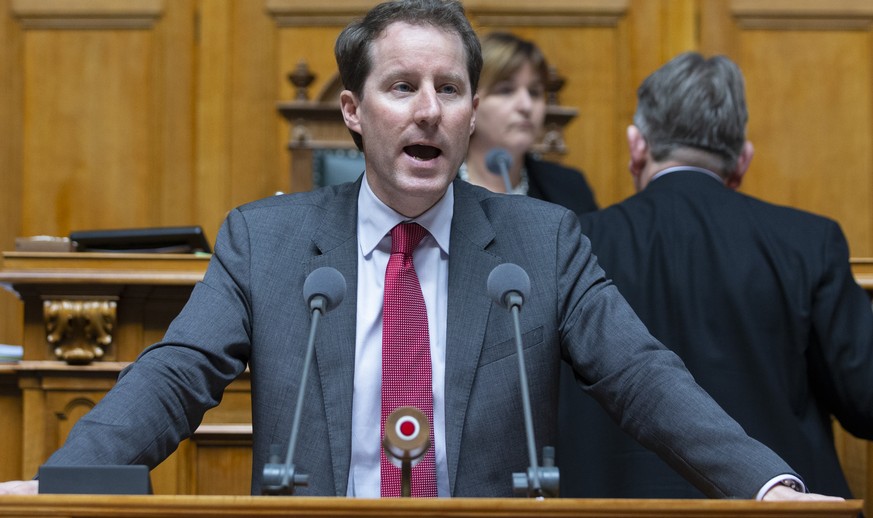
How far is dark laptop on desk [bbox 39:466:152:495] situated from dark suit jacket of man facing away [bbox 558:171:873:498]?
1238mm

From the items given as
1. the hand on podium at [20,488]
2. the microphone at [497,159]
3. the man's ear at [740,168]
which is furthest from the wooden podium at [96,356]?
the hand on podium at [20,488]

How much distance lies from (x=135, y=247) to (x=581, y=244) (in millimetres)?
1248

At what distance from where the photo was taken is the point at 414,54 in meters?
2.01

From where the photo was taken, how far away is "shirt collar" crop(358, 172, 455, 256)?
205 cm

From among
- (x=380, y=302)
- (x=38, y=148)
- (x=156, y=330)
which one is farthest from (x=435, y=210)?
(x=38, y=148)

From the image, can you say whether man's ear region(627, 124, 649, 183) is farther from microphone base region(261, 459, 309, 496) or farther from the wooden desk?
microphone base region(261, 459, 309, 496)

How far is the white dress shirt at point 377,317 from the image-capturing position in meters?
1.90

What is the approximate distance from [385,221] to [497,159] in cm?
150

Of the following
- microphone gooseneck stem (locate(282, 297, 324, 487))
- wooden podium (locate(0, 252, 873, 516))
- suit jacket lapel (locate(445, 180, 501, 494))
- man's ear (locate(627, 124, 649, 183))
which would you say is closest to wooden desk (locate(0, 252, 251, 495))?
wooden podium (locate(0, 252, 873, 516))

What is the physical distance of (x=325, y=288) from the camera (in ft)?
5.62

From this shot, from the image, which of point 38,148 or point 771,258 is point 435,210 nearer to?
→ point 771,258

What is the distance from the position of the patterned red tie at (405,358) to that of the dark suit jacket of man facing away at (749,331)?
0.61 meters

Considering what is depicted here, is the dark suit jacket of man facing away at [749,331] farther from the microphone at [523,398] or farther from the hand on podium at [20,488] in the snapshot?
the hand on podium at [20,488]

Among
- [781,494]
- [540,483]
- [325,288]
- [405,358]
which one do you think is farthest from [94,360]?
[781,494]
